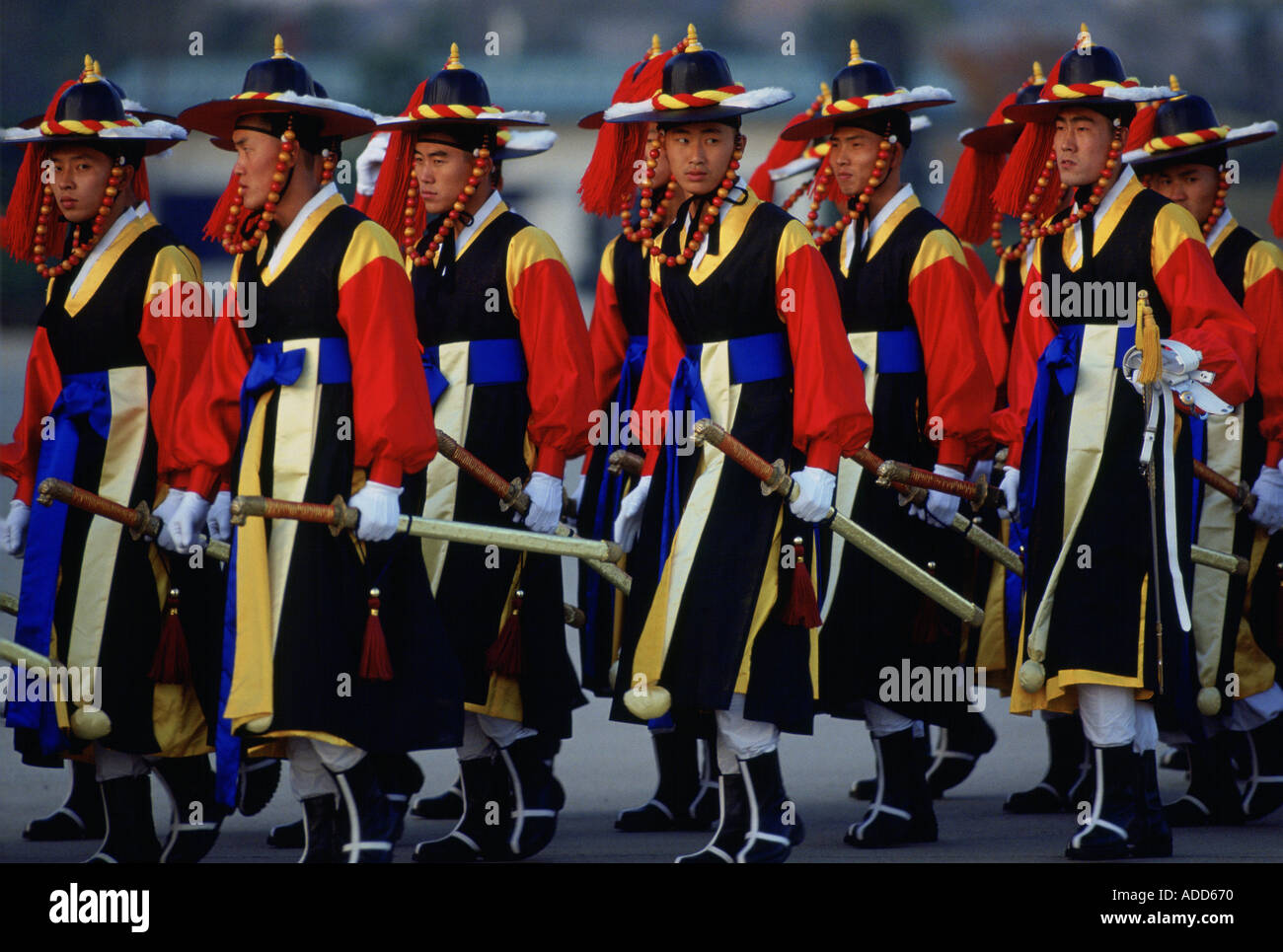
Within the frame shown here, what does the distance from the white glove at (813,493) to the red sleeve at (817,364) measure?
0.09ft

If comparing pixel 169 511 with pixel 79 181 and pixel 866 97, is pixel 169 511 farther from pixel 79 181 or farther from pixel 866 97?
pixel 866 97

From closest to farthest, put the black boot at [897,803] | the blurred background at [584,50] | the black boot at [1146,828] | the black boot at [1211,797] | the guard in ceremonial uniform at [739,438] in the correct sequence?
the guard in ceremonial uniform at [739,438] < the black boot at [1146,828] < the black boot at [897,803] < the black boot at [1211,797] < the blurred background at [584,50]

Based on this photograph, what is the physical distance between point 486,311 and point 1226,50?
956 centimetres

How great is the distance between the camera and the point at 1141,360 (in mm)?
4500

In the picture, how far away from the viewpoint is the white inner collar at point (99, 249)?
4.82 meters

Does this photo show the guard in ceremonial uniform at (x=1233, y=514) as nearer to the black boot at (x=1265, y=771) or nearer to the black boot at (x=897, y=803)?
the black boot at (x=1265, y=771)

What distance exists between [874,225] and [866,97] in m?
0.34

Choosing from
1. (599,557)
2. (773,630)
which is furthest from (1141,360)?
(599,557)

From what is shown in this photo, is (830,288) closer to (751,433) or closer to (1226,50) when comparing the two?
(751,433)

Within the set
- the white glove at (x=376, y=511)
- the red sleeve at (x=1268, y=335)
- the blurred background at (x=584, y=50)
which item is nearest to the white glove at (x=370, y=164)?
the white glove at (x=376, y=511)

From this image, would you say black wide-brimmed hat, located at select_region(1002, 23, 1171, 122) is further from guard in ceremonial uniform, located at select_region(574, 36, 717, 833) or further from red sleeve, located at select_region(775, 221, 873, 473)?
guard in ceremonial uniform, located at select_region(574, 36, 717, 833)

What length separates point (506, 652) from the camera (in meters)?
A: 4.89

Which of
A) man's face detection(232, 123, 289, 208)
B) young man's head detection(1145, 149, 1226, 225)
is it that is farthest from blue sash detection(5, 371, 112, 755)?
young man's head detection(1145, 149, 1226, 225)
